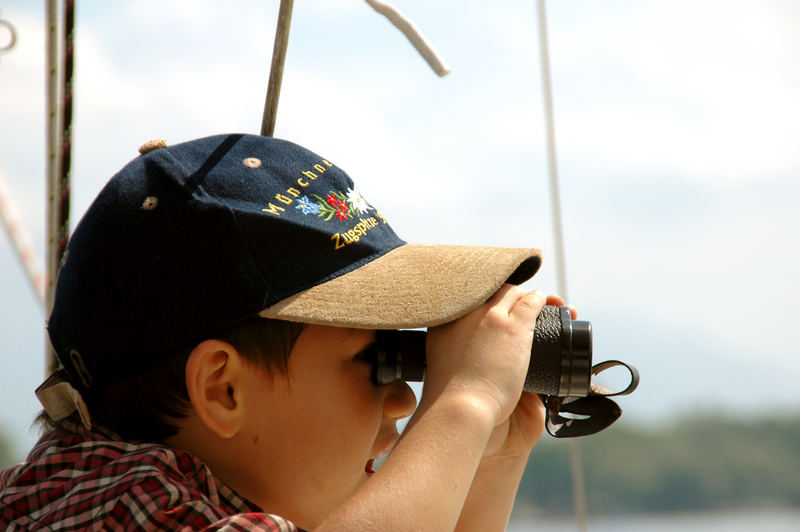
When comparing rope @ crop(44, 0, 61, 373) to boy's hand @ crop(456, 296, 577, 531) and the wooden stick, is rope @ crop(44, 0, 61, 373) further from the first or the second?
boy's hand @ crop(456, 296, 577, 531)

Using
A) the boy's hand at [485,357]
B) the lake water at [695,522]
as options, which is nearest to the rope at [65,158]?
the boy's hand at [485,357]

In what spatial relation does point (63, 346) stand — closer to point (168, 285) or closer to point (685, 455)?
point (168, 285)

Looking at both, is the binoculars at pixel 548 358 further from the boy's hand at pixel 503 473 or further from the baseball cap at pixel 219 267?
the boy's hand at pixel 503 473


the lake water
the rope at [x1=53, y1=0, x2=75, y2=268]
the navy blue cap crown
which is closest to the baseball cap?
the navy blue cap crown

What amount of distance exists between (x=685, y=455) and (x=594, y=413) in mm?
26488

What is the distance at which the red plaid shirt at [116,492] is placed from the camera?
2.04 ft

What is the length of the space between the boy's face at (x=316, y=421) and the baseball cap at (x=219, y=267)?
0.05 metres

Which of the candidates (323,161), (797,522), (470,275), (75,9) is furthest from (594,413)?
(797,522)

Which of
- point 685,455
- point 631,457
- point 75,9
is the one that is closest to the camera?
point 75,9

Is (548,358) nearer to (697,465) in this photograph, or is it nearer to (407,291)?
(407,291)

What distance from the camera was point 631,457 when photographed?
Result: 2202 centimetres

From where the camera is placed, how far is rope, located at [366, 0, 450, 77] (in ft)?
2.66

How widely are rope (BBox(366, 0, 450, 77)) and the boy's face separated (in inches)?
9.8

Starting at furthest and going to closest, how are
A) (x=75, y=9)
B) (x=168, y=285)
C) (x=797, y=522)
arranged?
(x=797, y=522)
(x=75, y=9)
(x=168, y=285)
